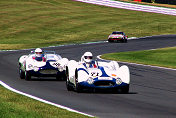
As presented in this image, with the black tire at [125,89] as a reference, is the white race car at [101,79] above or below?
above

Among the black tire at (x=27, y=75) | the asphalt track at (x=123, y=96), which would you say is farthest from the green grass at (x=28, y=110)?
the black tire at (x=27, y=75)

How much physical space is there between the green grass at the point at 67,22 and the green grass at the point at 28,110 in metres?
40.4

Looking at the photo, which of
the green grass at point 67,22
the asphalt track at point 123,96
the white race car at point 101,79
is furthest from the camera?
the green grass at point 67,22

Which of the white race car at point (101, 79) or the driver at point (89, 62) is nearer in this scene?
the white race car at point (101, 79)

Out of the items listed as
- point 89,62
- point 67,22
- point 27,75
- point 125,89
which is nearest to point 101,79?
point 125,89

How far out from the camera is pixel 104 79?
51.3 feet

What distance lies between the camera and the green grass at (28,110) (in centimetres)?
1070

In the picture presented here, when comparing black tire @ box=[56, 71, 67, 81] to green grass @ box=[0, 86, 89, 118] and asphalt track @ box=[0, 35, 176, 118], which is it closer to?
asphalt track @ box=[0, 35, 176, 118]

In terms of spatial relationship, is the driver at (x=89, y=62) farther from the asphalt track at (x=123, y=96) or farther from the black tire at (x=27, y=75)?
the black tire at (x=27, y=75)

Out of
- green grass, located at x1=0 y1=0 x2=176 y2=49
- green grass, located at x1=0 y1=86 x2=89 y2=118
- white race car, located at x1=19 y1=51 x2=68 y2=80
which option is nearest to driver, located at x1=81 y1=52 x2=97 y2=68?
green grass, located at x1=0 y1=86 x2=89 y2=118

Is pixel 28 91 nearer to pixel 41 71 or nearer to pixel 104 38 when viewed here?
pixel 41 71

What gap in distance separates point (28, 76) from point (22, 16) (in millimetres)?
55568

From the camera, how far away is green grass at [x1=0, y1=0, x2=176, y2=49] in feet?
198

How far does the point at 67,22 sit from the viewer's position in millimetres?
70938
